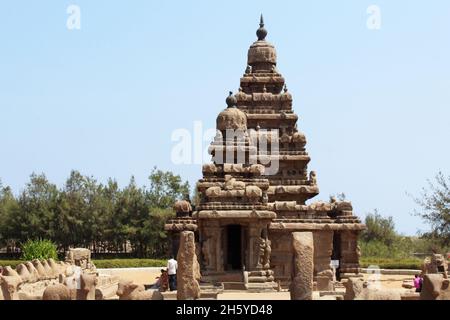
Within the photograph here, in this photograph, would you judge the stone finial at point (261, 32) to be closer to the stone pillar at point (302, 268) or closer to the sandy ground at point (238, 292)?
the sandy ground at point (238, 292)

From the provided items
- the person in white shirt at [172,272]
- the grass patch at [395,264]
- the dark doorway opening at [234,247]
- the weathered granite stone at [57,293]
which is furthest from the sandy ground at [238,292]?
the weathered granite stone at [57,293]

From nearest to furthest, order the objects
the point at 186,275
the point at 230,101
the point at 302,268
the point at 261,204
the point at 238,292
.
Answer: the point at 302,268, the point at 186,275, the point at 238,292, the point at 261,204, the point at 230,101

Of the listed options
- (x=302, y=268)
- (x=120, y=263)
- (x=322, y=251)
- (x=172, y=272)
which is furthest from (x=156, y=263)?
(x=302, y=268)

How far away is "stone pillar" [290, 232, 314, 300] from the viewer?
17.7 metres

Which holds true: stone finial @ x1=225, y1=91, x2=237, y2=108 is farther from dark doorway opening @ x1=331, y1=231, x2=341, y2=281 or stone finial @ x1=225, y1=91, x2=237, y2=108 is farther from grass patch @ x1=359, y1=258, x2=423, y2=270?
grass patch @ x1=359, y1=258, x2=423, y2=270

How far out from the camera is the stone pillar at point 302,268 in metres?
17.7

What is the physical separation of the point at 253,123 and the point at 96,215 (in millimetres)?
27035

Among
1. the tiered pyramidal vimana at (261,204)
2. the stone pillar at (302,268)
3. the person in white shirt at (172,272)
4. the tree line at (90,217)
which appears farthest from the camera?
the tree line at (90,217)

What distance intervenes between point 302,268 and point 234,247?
17063mm

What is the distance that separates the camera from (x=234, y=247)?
35.0 metres

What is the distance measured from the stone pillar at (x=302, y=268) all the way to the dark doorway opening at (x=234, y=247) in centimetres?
1598

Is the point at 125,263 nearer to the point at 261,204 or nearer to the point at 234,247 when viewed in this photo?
the point at 234,247

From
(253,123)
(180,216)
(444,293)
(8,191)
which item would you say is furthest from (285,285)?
(8,191)
